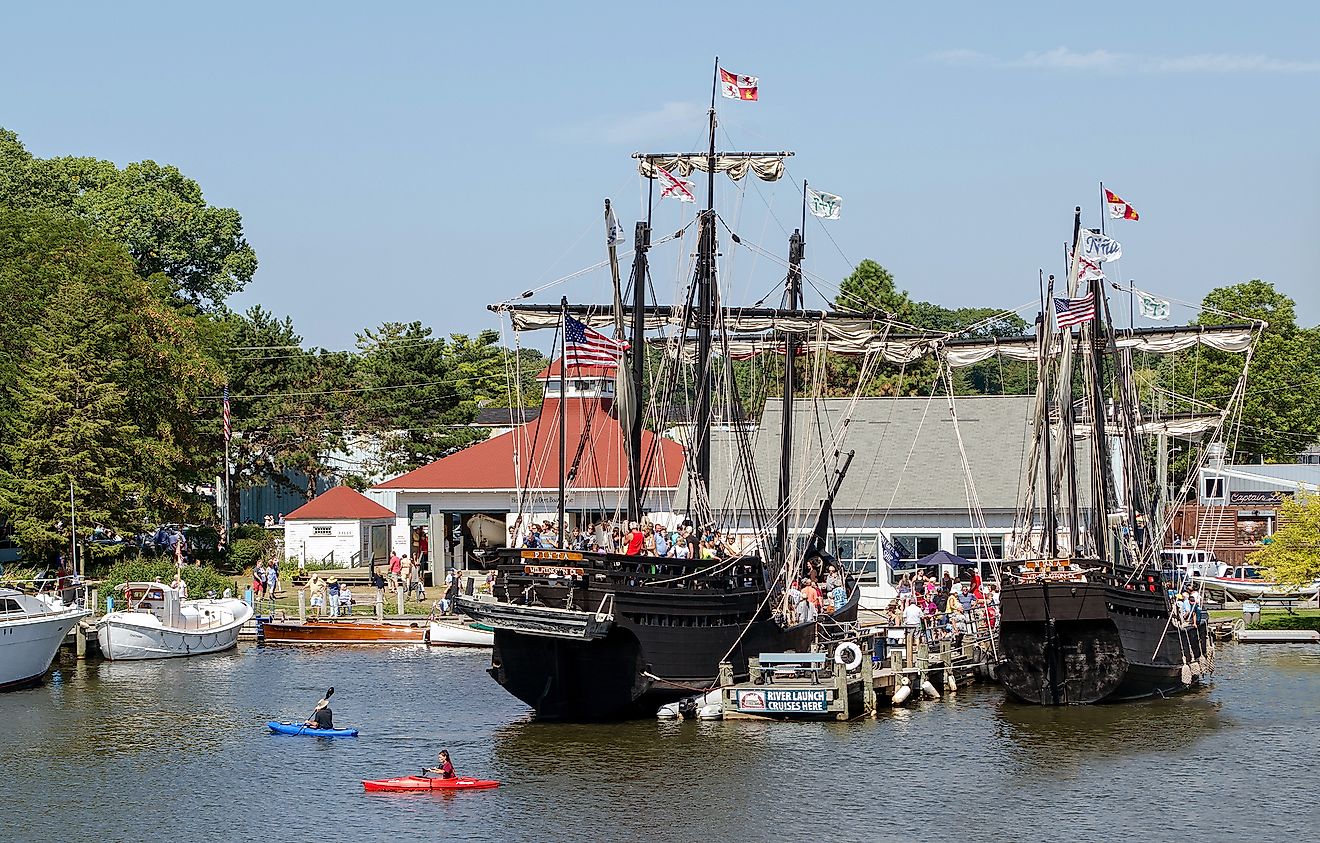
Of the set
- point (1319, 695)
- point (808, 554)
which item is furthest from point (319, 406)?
point (1319, 695)

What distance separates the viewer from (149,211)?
11306 cm

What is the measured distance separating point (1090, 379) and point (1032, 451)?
15.4ft

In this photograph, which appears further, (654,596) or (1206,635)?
(1206,635)

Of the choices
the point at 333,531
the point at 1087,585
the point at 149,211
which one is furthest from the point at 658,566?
the point at 149,211

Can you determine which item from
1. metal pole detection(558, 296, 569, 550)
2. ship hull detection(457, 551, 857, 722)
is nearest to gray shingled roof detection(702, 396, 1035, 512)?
metal pole detection(558, 296, 569, 550)

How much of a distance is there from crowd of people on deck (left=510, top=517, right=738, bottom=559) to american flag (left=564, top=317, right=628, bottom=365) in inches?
170

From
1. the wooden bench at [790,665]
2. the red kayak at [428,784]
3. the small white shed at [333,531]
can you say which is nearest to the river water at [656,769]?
the red kayak at [428,784]

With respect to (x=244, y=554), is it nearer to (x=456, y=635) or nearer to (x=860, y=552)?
(x=456, y=635)

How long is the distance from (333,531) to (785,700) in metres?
40.8

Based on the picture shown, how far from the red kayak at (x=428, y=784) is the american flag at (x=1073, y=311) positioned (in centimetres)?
2051

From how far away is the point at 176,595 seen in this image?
58500 mm

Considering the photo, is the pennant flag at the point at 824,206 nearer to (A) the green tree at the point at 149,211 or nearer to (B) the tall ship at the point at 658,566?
(B) the tall ship at the point at 658,566

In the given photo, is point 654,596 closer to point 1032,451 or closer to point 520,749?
point 520,749

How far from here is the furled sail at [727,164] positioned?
2082 inches
